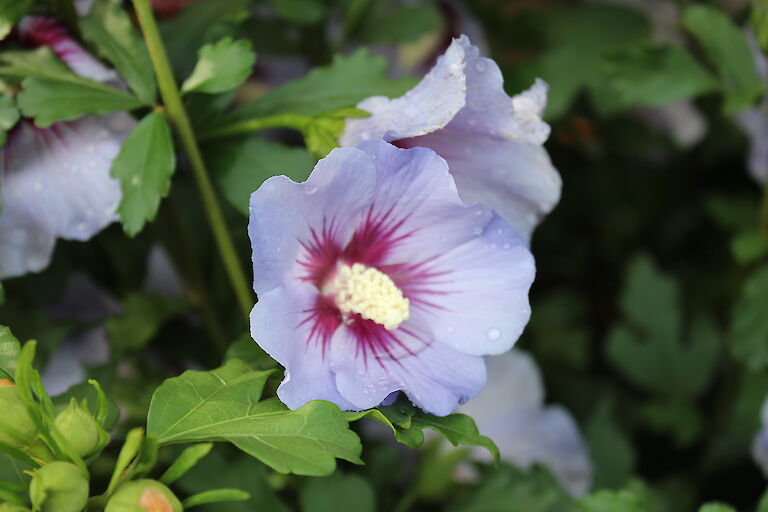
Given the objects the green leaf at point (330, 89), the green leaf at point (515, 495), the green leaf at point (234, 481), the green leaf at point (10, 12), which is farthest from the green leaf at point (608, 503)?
the green leaf at point (10, 12)

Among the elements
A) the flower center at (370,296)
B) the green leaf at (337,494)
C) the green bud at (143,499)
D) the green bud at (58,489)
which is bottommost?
the green leaf at (337,494)

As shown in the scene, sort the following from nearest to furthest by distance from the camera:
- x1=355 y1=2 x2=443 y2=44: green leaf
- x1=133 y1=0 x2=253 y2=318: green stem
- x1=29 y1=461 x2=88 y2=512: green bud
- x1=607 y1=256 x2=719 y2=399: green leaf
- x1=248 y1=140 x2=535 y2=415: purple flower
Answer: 1. x1=29 y1=461 x2=88 y2=512: green bud
2. x1=248 y1=140 x2=535 y2=415: purple flower
3. x1=133 y1=0 x2=253 y2=318: green stem
4. x1=355 y1=2 x2=443 y2=44: green leaf
5. x1=607 y1=256 x2=719 y2=399: green leaf

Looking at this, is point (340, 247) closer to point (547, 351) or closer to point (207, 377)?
point (207, 377)

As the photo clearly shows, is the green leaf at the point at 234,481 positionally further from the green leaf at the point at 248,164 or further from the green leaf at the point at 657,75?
the green leaf at the point at 657,75

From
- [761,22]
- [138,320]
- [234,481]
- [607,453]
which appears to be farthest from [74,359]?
[761,22]

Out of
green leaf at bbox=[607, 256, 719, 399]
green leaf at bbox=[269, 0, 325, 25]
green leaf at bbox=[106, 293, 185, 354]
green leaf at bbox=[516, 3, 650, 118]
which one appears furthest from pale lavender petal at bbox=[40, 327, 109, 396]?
green leaf at bbox=[607, 256, 719, 399]

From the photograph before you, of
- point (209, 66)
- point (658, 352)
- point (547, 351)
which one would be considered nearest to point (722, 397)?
point (658, 352)

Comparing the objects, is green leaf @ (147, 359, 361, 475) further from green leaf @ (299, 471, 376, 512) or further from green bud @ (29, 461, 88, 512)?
green leaf @ (299, 471, 376, 512)
